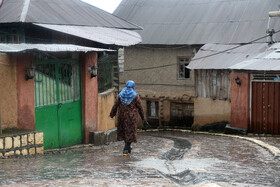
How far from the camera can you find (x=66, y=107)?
12.4 meters

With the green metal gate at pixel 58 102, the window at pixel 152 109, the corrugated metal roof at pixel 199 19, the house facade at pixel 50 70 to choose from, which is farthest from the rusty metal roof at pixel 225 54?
the green metal gate at pixel 58 102

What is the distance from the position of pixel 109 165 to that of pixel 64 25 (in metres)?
5.91

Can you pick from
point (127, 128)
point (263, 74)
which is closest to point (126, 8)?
point (263, 74)

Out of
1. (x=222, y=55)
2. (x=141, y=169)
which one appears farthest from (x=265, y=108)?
(x=141, y=169)

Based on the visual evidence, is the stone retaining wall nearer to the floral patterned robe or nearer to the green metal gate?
the green metal gate

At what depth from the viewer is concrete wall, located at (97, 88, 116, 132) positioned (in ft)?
45.0

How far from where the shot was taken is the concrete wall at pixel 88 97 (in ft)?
42.1

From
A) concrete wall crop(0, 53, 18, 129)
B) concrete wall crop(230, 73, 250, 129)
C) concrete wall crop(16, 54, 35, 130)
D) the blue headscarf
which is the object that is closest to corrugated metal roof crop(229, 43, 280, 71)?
concrete wall crop(230, 73, 250, 129)

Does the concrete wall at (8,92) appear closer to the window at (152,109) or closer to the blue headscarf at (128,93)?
the blue headscarf at (128,93)

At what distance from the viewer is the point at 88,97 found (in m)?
13.1

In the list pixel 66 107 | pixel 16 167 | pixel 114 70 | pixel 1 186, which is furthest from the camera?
pixel 114 70

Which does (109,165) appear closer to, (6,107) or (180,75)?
(6,107)

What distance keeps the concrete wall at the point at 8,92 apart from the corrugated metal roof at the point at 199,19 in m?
15.4

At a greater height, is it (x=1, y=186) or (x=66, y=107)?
(x=66, y=107)
